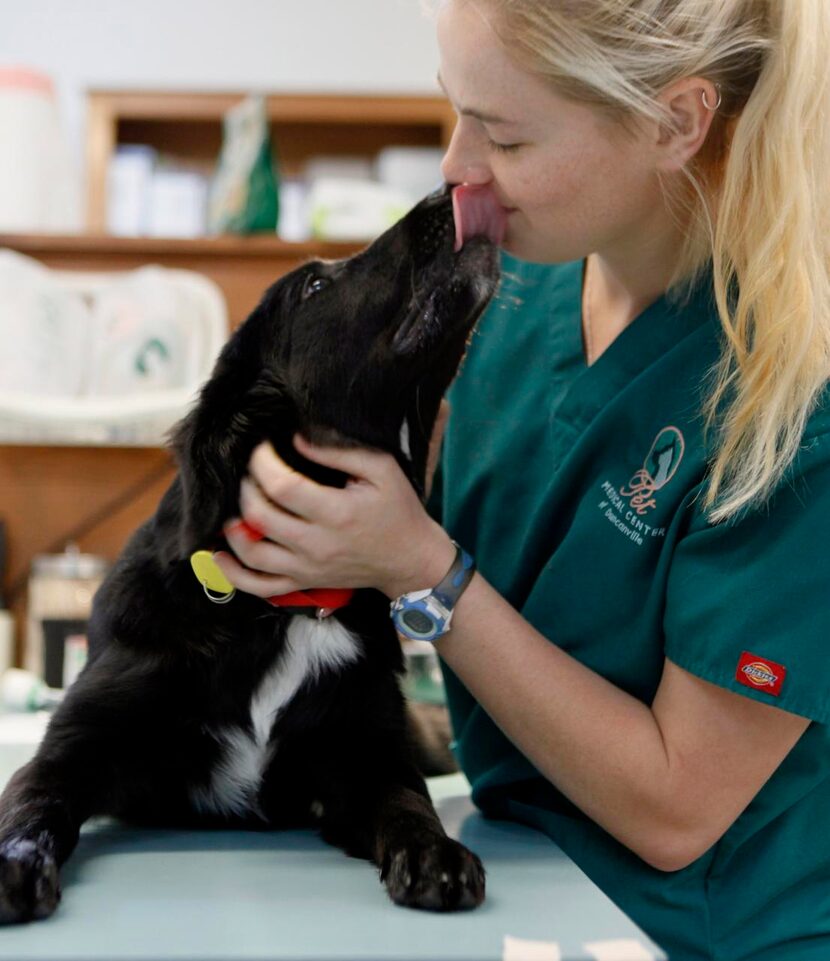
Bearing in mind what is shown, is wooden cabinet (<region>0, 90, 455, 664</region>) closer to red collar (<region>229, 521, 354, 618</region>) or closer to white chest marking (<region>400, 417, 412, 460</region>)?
white chest marking (<region>400, 417, 412, 460</region>)

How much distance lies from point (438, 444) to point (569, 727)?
0.39 meters

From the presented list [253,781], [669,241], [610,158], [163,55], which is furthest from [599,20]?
[163,55]

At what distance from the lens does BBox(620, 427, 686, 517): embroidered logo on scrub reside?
1.07 metres

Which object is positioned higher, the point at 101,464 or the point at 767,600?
the point at 767,600

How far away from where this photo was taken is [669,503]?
1054 mm

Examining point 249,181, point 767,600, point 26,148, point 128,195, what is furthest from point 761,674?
point 128,195

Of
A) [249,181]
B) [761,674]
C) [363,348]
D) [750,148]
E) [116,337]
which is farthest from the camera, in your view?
[249,181]

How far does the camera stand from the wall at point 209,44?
3.47 meters

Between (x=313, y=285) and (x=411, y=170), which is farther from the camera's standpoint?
(x=411, y=170)

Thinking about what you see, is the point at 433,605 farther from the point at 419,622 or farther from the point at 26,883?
the point at 26,883

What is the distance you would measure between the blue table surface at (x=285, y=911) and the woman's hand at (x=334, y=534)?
0.23 metres

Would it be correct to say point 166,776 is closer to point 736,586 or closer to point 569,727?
point 569,727

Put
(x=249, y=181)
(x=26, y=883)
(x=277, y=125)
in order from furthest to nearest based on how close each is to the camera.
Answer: (x=277, y=125), (x=249, y=181), (x=26, y=883)

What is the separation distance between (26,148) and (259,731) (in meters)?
2.21
